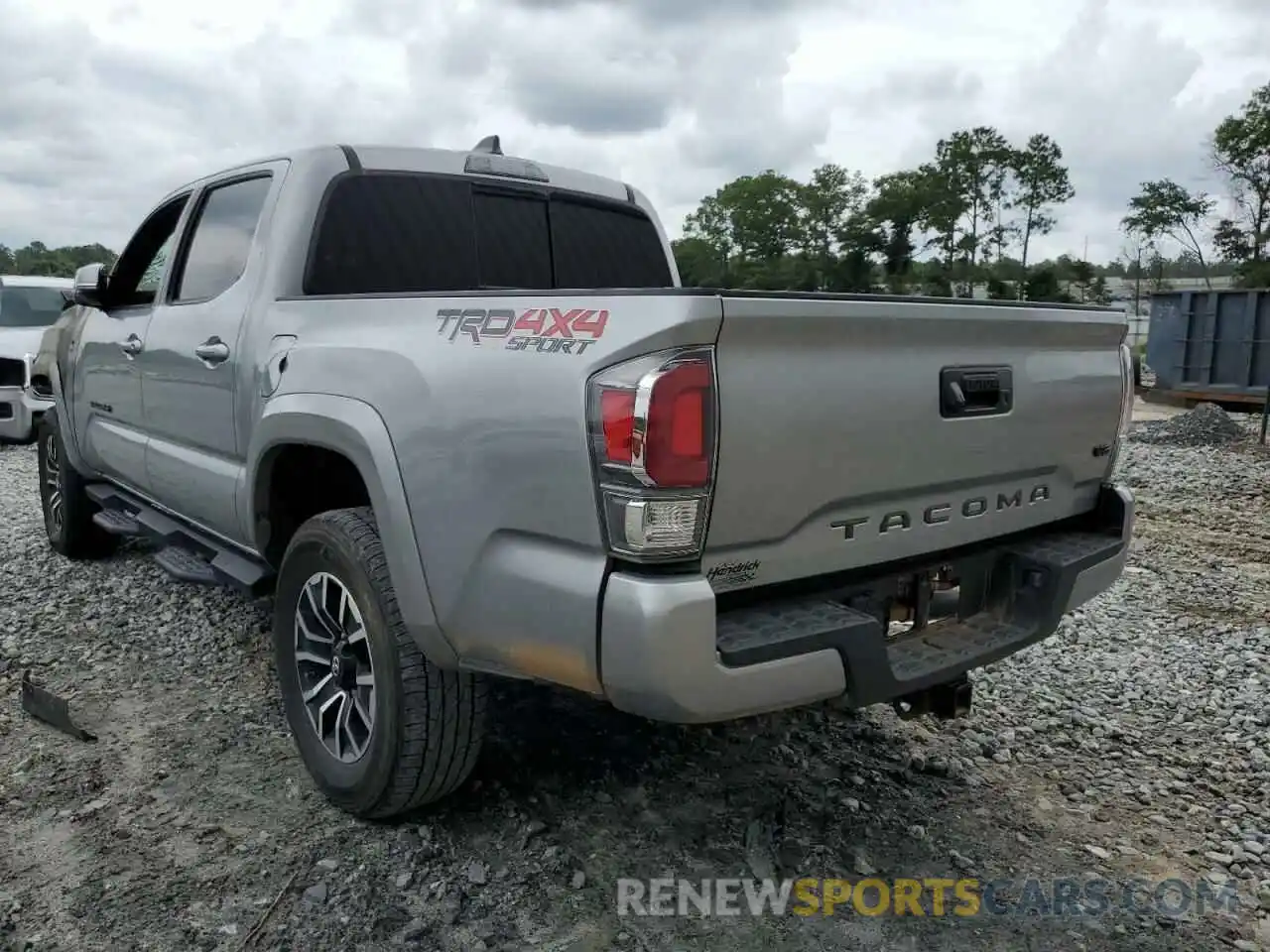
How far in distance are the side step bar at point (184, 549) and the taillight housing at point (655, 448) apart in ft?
6.11

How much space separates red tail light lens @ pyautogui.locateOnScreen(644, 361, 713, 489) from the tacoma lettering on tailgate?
0.49m

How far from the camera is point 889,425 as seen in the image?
249cm

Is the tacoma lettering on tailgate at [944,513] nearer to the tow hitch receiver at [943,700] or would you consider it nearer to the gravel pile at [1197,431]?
the tow hitch receiver at [943,700]

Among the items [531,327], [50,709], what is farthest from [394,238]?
[50,709]

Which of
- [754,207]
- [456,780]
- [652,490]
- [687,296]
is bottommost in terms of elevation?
[456,780]

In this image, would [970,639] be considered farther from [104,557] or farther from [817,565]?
[104,557]

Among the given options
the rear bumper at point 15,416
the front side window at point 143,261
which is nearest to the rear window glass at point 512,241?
the front side window at point 143,261

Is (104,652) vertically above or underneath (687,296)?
underneath

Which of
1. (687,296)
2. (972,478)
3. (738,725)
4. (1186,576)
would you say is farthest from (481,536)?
(1186,576)

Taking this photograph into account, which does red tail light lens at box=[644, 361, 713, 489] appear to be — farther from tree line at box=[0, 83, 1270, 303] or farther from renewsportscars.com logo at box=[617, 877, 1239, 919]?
tree line at box=[0, 83, 1270, 303]

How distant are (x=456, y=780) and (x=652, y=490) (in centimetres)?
125

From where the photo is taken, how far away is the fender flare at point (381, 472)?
Answer: 2562mm

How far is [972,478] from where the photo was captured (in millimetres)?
2766

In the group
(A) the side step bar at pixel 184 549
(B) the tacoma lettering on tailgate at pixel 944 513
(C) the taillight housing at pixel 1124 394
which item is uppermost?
(C) the taillight housing at pixel 1124 394
